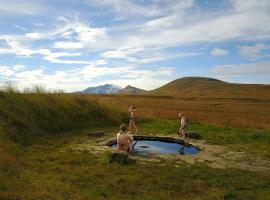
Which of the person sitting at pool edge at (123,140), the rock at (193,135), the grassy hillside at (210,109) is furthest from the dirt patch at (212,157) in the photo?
the grassy hillside at (210,109)

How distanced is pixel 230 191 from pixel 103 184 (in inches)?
173

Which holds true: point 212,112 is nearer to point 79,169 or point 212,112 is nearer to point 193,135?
point 193,135

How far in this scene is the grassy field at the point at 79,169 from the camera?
37.7 ft

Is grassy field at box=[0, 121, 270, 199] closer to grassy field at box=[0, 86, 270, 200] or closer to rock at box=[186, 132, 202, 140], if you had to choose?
grassy field at box=[0, 86, 270, 200]

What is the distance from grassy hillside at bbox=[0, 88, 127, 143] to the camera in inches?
842

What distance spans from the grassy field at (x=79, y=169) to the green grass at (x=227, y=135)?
6cm

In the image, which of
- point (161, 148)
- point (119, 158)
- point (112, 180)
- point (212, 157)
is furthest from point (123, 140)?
point (112, 180)

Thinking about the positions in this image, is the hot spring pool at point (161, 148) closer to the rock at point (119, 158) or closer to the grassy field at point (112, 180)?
the rock at point (119, 158)

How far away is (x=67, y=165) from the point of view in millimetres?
15023

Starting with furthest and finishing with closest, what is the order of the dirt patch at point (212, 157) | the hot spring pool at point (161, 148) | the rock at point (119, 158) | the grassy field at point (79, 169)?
1. the hot spring pool at point (161, 148)
2. the dirt patch at point (212, 157)
3. the rock at point (119, 158)
4. the grassy field at point (79, 169)

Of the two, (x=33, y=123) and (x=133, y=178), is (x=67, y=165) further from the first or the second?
(x=33, y=123)

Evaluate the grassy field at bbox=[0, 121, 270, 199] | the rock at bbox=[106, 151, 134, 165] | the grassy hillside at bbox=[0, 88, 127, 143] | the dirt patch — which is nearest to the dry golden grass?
the grassy hillside at bbox=[0, 88, 127, 143]

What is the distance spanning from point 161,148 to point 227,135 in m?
6.25

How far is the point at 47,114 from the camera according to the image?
24859 millimetres
